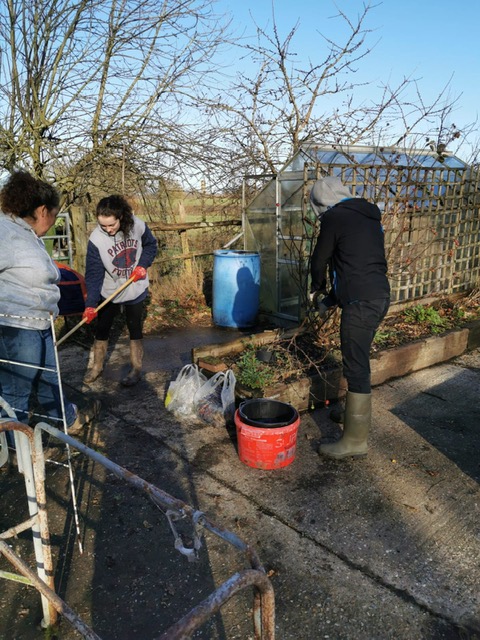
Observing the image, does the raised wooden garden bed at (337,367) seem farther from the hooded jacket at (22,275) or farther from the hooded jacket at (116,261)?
the hooded jacket at (22,275)

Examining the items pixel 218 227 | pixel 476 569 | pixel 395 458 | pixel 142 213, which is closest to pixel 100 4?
pixel 142 213

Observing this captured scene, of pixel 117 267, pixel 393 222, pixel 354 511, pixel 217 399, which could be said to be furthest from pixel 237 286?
pixel 354 511

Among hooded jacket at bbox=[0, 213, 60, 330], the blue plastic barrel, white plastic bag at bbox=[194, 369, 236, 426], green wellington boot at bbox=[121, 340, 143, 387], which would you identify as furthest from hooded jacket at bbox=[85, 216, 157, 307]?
the blue plastic barrel

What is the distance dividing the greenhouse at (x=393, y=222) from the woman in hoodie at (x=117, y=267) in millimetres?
1895

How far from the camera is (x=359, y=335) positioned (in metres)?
3.40

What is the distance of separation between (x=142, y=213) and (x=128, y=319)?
439 cm

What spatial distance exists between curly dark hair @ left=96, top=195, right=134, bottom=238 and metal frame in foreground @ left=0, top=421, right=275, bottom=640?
9.13ft

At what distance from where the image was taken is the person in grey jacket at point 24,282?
9.78 ft

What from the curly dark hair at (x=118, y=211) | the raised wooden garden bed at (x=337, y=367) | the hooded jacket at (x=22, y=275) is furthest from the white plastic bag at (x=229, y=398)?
the curly dark hair at (x=118, y=211)

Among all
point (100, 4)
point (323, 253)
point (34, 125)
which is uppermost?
point (100, 4)

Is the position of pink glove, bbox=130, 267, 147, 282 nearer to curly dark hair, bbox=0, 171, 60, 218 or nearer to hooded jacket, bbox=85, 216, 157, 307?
hooded jacket, bbox=85, 216, 157, 307

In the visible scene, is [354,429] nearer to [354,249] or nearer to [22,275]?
[354,249]

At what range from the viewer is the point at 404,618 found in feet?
7.07

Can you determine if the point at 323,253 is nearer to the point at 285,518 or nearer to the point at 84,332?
the point at 285,518
